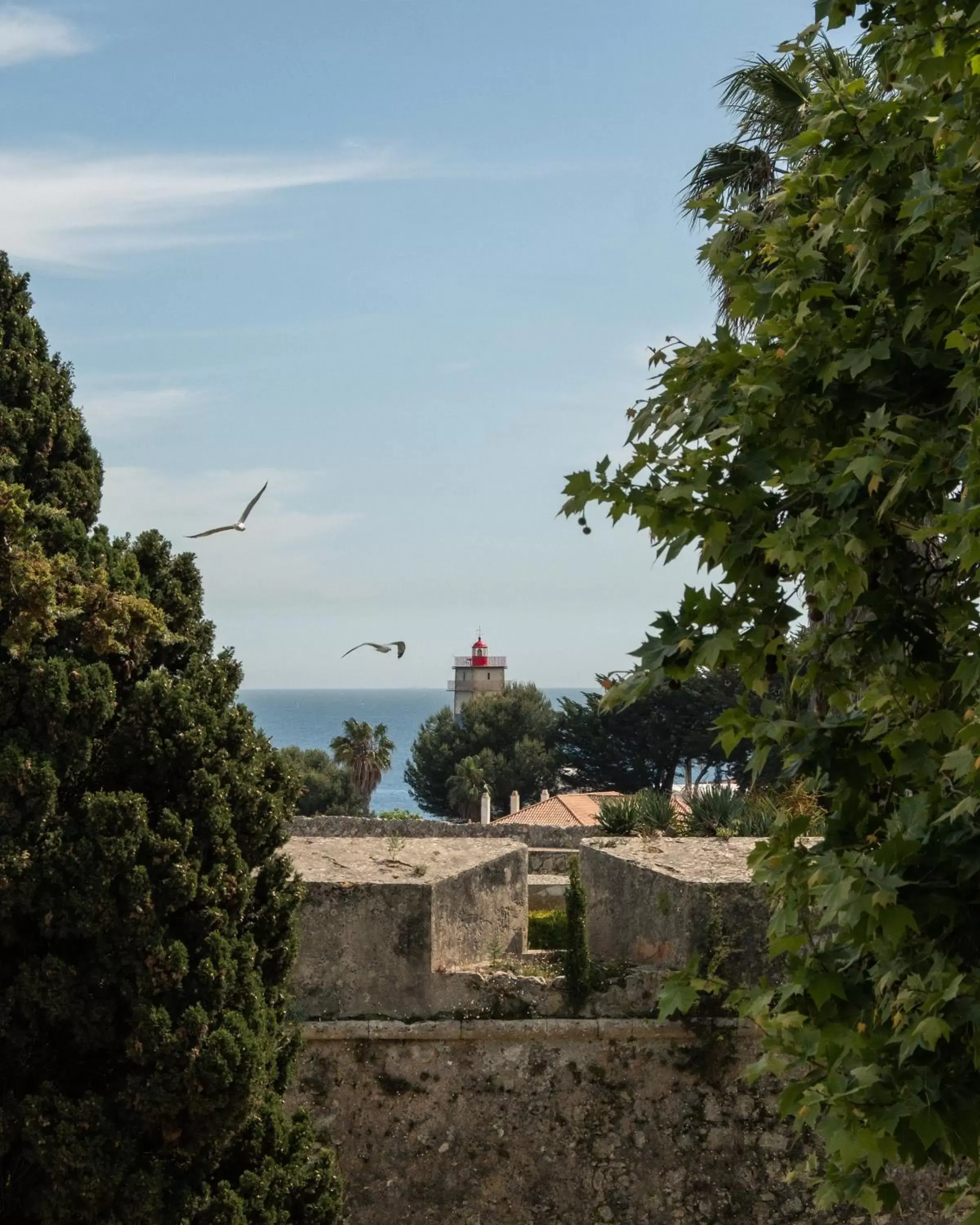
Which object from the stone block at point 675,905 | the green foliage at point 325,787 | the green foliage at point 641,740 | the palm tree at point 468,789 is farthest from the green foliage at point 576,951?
the green foliage at point 325,787

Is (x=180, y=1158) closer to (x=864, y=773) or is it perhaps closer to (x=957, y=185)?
(x=864, y=773)

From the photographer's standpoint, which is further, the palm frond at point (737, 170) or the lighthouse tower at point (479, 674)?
the lighthouse tower at point (479, 674)

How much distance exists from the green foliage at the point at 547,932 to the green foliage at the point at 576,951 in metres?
1.19

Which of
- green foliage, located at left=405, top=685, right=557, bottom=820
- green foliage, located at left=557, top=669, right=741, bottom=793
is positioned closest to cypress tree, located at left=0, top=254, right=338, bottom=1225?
green foliage, located at left=557, top=669, right=741, bottom=793

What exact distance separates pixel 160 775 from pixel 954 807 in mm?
5851

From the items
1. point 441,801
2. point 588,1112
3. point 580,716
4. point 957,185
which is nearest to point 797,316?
point 957,185

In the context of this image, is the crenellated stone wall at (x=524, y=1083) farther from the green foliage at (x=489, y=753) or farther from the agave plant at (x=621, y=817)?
the green foliage at (x=489, y=753)

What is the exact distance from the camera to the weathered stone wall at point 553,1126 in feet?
35.8

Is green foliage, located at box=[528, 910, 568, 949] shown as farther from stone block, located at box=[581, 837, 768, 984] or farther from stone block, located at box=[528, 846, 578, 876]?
stone block, located at box=[528, 846, 578, 876]

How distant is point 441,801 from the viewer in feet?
184

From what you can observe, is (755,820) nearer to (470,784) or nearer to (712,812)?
(712,812)

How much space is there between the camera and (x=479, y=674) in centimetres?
8169

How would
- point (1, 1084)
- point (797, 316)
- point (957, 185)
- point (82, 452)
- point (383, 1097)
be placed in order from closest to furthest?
1. point (957, 185)
2. point (797, 316)
3. point (1, 1084)
4. point (82, 452)
5. point (383, 1097)

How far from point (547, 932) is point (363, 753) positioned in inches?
1517
